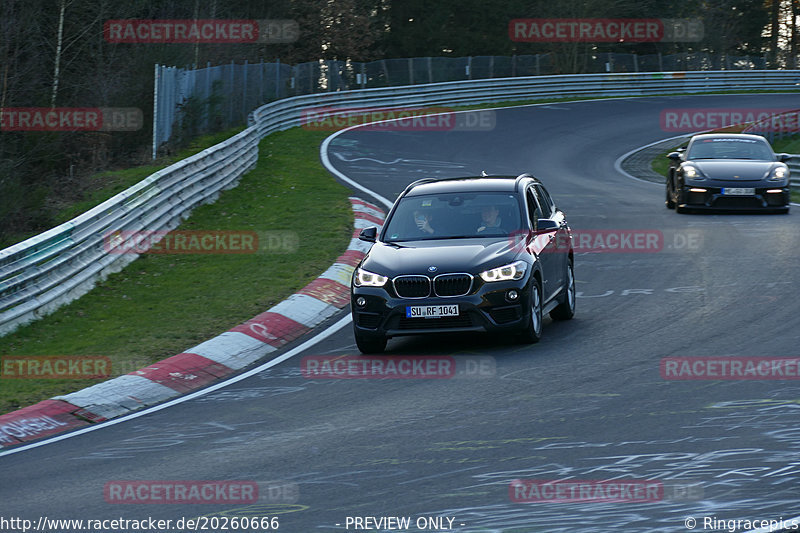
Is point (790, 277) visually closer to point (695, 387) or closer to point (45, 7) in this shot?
point (695, 387)

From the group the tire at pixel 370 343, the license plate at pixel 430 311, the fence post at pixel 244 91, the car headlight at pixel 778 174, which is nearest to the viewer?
the license plate at pixel 430 311

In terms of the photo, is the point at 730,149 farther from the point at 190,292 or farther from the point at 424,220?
the point at 424,220

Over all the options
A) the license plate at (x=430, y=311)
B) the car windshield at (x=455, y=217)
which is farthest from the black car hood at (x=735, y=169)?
the license plate at (x=430, y=311)

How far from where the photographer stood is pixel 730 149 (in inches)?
893

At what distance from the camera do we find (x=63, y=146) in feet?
86.3

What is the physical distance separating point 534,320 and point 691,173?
37.6ft

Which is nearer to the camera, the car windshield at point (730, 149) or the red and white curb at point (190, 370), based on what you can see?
the red and white curb at point (190, 370)

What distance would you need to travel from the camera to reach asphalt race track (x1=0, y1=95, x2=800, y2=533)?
251 inches

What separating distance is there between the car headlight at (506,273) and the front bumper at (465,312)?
0.06 metres

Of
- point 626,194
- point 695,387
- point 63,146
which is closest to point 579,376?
point 695,387

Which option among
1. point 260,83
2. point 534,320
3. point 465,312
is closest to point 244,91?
point 260,83

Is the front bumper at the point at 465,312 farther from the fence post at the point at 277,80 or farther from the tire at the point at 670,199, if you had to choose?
the fence post at the point at 277,80

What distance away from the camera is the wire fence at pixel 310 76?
28156mm

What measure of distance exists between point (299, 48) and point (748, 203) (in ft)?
148
